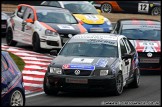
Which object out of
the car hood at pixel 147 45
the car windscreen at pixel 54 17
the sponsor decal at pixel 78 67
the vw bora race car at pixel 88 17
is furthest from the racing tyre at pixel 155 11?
the sponsor decal at pixel 78 67

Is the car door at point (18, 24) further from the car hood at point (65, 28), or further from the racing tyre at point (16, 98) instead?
the racing tyre at point (16, 98)

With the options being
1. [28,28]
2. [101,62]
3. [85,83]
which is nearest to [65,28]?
[28,28]

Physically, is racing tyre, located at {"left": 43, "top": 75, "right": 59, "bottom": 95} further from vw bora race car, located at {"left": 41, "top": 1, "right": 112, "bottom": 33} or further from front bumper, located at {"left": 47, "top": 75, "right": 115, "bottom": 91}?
vw bora race car, located at {"left": 41, "top": 1, "right": 112, "bottom": 33}

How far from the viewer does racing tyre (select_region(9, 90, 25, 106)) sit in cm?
1095

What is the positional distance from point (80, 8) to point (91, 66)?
47.2ft

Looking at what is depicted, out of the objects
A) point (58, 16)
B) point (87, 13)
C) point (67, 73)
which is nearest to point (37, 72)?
point (67, 73)

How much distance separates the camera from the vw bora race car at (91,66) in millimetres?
13547

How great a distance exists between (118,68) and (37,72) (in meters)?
4.12

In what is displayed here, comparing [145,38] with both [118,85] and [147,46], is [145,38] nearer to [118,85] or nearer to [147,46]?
[147,46]

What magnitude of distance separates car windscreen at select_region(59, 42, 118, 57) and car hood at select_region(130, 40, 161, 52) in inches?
154

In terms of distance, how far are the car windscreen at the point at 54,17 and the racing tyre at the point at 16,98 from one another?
10.9m

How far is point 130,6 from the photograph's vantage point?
38.7m

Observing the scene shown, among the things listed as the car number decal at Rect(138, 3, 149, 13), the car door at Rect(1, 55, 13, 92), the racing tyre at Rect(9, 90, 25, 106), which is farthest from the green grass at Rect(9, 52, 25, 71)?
the car number decal at Rect(138, 3, 149, 13)

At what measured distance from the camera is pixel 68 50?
49.0 feet
